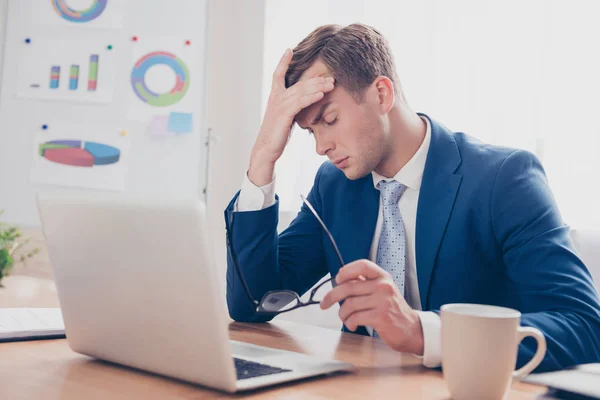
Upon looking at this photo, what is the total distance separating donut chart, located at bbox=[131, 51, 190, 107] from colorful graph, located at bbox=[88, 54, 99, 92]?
0.15 meters

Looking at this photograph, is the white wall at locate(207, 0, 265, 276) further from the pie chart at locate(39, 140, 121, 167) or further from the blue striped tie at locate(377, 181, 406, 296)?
the blue striped tie at locate(377, 181, 406, 296)

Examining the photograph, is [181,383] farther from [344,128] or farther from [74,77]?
[74,77]

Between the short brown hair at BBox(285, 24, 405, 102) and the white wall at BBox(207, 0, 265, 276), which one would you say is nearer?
the short brown hair at BBox(285, 24, 405, 102)

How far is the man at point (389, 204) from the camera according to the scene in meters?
1.16

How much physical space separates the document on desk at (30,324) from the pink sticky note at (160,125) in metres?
1.53

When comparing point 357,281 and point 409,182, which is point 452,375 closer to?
point 357,281

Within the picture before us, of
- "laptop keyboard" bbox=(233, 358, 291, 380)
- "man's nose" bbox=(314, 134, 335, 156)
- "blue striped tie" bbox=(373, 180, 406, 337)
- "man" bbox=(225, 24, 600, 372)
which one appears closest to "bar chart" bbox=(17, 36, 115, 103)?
"man" bbox=(225, 24, 600, 372)

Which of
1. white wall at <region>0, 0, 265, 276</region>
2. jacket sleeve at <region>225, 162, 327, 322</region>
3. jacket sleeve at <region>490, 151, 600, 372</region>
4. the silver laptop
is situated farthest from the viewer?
white wall at <region>0, 0, 265, 276</region>

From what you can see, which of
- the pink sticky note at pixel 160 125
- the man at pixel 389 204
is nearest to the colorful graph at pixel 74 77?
the pink sticky note at pixel 160 125

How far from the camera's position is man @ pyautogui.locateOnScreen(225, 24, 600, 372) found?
1.16 meters

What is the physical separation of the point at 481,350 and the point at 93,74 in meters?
2.31

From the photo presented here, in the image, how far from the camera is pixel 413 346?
85 cm

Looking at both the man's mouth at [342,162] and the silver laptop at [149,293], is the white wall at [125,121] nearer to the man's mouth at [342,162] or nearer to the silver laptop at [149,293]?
the man's mouth at [342,162]

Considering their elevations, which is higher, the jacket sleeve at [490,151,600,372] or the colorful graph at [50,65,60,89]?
the colorful graph at [50,65,60,89]
